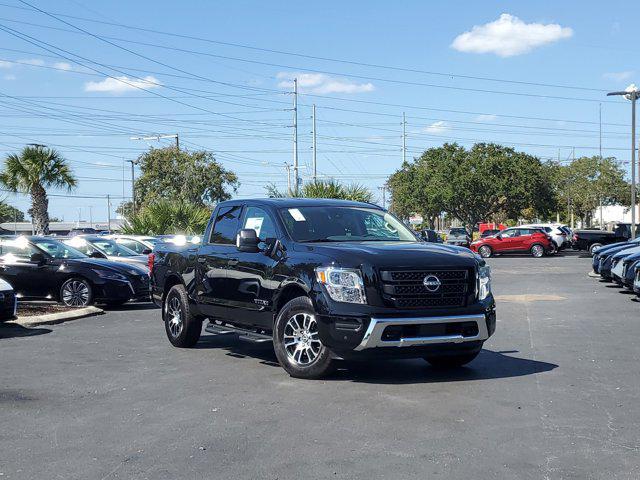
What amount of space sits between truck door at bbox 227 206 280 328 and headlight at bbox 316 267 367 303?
89cm

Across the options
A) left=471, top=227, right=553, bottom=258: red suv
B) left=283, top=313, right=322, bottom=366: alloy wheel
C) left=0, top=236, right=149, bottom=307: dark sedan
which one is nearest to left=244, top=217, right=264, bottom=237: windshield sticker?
left=283, top=313, right=322, bottom=366: alloy wheel

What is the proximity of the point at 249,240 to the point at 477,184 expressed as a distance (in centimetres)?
5410

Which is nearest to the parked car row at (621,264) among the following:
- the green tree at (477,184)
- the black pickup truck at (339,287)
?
the black pickup truck at (339,287)

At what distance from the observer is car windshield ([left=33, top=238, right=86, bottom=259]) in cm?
1655

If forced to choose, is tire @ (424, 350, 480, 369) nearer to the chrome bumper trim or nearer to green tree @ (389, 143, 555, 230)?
the chrome bumper trim

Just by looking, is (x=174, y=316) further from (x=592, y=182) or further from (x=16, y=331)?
(x=592, y=182)

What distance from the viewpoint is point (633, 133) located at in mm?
36719

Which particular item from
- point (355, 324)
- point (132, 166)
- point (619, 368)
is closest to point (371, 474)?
point (355, 324)

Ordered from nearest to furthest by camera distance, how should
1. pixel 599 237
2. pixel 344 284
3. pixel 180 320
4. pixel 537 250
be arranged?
1. pixel 344 284
2. pixel 180 320
3. pixel 599 237
4. pixel 537 250

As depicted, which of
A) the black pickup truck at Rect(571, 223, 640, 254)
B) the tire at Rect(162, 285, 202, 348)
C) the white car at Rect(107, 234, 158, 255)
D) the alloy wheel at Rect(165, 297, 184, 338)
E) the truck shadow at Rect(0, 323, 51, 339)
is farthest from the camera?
the black pickup truck at Rect(571, 223, 640, 254)

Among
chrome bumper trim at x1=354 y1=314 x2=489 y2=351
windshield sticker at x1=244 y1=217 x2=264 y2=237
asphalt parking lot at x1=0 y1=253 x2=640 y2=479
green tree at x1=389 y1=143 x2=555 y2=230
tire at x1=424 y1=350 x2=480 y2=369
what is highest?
green tree at x1=389 y1=143 x2=555 y2=230

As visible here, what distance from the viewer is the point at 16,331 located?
12297 mm

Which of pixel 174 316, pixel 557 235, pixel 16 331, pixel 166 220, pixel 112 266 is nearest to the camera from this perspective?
pixel 174 316

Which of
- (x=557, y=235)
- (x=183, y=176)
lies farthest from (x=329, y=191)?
(x=183, y=176)
